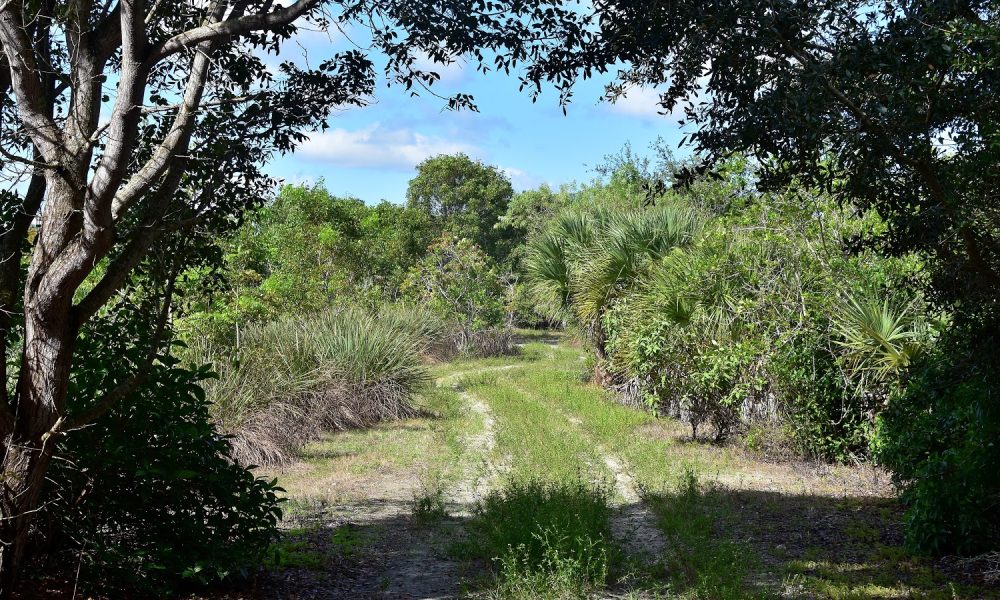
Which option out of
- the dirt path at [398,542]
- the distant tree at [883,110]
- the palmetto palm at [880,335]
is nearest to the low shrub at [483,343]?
the dirt path at [398,542]

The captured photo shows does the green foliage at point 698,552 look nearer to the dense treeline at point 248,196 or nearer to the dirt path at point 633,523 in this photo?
the dirt path at point 633,523

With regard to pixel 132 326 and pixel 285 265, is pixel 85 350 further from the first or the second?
pixel 285 265

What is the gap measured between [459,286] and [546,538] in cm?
2224

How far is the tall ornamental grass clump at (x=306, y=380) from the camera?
11930 mm

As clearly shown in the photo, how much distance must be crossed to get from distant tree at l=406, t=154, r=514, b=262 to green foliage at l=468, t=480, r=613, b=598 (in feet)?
118

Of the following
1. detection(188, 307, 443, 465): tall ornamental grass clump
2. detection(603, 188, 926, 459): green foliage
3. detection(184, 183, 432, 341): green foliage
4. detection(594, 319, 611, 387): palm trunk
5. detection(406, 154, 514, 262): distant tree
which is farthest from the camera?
detection(406, 154, 514, 262): distant tree

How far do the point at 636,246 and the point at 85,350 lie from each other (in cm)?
1211

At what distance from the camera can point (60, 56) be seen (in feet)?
21.6

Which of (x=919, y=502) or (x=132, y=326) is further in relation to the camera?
(x=919, y=502)

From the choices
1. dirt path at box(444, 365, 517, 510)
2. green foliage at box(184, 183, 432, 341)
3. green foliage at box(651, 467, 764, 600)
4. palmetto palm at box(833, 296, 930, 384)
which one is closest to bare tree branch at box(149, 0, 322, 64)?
green foliage at box(184, 183, 432, 341)

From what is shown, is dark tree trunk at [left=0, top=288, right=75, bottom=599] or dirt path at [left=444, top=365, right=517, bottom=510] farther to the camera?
dirt path at [left=444, top=365, right=517, bottom=510]

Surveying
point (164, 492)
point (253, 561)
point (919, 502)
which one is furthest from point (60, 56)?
point (919, 502)

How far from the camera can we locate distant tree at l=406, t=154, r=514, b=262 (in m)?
45.0

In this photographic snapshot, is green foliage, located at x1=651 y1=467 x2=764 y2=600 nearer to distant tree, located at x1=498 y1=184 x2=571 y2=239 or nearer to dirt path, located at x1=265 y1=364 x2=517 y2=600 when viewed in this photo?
dirt path, located at x1=265 y1=364 x2=517 y2=600
